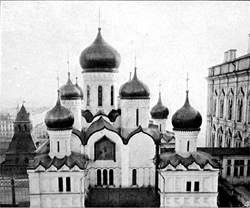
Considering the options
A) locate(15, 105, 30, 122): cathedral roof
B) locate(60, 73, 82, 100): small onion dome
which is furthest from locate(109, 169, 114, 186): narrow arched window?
locate(15, 105, 30, 122): cathedral roof

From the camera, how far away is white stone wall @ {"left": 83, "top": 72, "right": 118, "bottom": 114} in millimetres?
14602

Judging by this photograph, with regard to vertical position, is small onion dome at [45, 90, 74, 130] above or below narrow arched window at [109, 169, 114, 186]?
above

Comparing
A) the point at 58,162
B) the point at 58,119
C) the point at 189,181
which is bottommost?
the point at 189,181

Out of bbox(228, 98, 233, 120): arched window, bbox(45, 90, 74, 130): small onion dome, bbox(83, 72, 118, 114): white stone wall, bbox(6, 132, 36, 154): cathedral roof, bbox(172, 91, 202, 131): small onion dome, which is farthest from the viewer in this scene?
bbox(6, 132, 36, 154): cathedral roof

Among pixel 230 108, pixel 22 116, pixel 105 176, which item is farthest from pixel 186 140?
pixel 22 116

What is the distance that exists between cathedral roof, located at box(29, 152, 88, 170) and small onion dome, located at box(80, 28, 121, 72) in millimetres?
5752

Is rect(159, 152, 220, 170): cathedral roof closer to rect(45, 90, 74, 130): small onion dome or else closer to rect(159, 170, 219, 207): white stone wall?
rect(159, 170, 219, 207): white stone wall

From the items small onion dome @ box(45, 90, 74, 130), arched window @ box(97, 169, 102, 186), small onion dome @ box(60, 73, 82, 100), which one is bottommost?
arched window @ box(97, 169, 102, 186)

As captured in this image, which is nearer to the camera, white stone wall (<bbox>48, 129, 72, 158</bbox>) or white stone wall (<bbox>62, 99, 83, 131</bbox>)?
white stone wall (<bbox>48, 129, 72, 158</bbox>)

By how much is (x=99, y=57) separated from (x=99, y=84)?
173 centimetres

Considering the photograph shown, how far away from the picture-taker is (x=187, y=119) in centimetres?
1142

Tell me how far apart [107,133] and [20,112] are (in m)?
11.0

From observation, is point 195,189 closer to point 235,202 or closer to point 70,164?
point 235,202

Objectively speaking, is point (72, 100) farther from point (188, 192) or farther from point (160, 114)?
point (188, 192)
